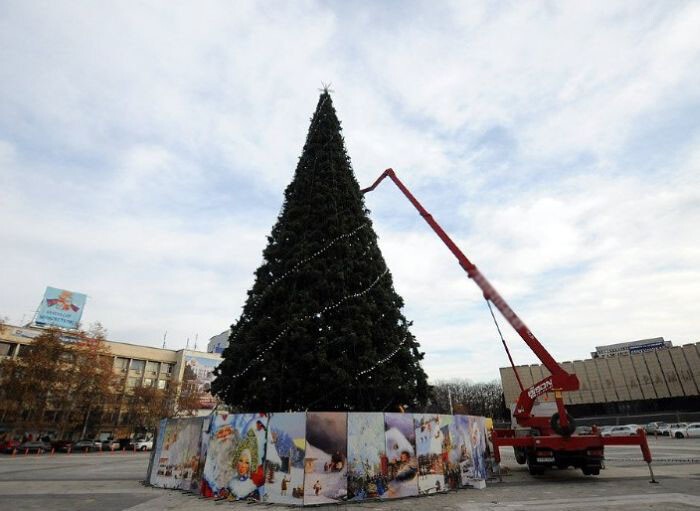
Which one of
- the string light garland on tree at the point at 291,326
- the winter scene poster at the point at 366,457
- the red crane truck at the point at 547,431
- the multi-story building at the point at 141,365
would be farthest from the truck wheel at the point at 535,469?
the multi-story building at the point at 141,365

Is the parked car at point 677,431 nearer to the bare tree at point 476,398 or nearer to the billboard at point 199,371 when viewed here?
the bare tree at point 476,398

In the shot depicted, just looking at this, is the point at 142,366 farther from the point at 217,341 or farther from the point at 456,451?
the point at 456,451

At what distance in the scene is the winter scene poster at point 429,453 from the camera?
10.5 metres

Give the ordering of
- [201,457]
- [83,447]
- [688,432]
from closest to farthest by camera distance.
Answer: [201,457] → [688,432] → [83,447]

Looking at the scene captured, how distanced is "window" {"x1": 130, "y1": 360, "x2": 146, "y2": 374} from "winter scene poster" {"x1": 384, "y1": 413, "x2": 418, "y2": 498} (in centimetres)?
6046

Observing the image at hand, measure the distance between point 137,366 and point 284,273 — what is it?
5796 cm

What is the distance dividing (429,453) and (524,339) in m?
5.74

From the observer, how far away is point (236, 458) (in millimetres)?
10359

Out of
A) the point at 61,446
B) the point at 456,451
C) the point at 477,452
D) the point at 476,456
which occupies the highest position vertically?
the point at 456,451

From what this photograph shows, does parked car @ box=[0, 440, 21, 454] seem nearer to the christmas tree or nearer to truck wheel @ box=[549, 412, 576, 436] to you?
the christmas tree

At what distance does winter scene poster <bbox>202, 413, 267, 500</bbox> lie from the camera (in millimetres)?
9938

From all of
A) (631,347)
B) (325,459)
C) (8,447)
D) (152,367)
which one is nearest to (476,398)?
(631,347)

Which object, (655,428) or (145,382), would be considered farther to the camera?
(145,382)

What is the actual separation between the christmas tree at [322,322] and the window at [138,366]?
55.3 meters
